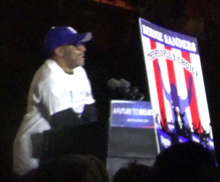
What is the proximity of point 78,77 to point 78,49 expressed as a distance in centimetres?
21

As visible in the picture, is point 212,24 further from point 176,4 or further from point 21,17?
point 21,17

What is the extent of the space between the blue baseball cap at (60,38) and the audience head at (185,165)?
1.39 m

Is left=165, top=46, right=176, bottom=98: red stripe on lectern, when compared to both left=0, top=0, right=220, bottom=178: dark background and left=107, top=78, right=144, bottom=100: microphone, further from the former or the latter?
left=107, top=78, right=144, bottom=100: microphone

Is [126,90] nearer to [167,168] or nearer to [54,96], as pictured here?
[54,96]

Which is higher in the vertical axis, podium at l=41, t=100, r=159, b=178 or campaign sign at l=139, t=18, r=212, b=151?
campaign sign at l=139, t=18, r=212, b=151

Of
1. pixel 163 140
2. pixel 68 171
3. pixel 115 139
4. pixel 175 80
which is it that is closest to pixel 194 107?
pixel 175 80

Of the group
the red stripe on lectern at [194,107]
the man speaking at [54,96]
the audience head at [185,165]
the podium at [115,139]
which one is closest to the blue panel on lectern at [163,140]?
the podium at [115,139]

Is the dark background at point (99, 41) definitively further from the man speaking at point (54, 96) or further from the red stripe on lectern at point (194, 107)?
the red stripe on lectern at point (194, 107)

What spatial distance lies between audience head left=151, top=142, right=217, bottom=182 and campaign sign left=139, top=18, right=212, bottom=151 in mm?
1326

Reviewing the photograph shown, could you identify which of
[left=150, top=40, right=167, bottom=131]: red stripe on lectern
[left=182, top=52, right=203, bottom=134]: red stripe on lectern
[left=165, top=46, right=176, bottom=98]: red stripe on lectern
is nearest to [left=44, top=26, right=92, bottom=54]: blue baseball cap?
[left=150, top=40, right=167, bottom=131]: red stripe on lectern

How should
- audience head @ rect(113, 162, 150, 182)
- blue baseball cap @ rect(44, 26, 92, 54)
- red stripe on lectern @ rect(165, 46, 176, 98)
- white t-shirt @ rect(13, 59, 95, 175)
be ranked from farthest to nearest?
red stripe on lectern @ rect(165, 46, 176, 98)
blue baseball cap @ rect(44, 26, 92, 54)
white t-shirt @ rect(13, 59, 95, 175)
audience head @ rect(113, 162, 150, 182)

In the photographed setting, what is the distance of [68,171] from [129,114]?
151 cm

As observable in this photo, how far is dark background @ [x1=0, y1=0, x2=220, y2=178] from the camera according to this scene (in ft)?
12.1

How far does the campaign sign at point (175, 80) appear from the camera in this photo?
150 inches
